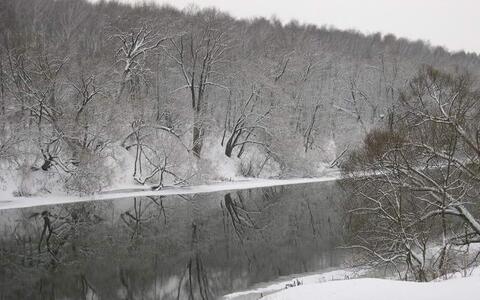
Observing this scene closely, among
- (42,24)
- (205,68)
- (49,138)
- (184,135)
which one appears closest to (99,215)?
(49,138)

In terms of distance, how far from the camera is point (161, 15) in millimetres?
47469

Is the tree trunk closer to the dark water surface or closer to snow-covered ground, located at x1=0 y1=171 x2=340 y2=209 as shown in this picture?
snow-covered ground, located at x1=0 y1=171 x2=340 y2=209

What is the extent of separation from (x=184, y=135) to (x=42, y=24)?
2202 cm

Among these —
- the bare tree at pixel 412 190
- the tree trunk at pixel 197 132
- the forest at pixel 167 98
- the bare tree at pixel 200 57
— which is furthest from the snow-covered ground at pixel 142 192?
the bare tree at pixel 412 190

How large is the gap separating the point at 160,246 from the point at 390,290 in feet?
38.3

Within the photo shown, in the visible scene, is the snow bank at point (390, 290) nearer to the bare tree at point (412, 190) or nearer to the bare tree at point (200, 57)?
the bare tree at point (412, 190)

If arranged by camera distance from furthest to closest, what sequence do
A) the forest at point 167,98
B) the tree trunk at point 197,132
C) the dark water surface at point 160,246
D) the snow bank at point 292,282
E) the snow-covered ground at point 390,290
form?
the tree trunk at point 197,132, the forest at point 167,98, the dark water surface at point 160,246, the snow bank at point 292,282, the snow-covered ground at point 390,290

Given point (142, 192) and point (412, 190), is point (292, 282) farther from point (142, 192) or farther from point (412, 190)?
point (142, 192)

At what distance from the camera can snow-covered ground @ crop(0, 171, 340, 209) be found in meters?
26.2

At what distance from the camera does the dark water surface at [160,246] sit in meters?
14.3

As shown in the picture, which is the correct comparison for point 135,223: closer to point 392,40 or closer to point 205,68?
point 205,68

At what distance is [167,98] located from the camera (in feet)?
137

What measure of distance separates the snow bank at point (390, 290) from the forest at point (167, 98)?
21.7 meters

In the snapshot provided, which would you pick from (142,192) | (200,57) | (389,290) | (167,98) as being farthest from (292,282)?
(200,57)
